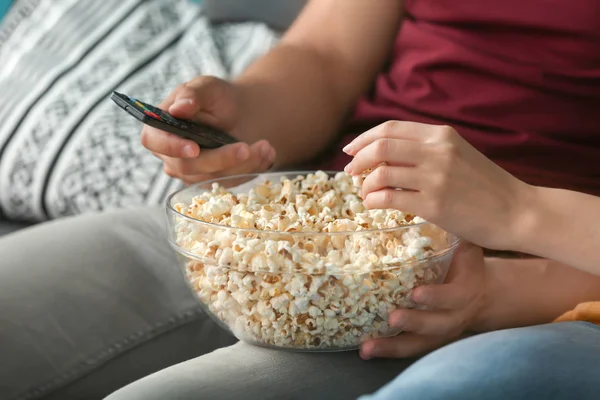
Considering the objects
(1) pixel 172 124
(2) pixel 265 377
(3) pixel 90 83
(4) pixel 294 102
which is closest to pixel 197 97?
(1) pixel 172 124

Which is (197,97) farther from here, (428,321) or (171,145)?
(428,321)

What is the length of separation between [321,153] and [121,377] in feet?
1.53

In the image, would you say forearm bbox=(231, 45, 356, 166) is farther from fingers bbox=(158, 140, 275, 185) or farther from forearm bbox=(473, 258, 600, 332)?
forearm bbox=(473, 258, 600, 332)

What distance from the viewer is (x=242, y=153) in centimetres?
87

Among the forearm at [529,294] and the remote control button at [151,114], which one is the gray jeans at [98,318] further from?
the remote control button at [151,114]

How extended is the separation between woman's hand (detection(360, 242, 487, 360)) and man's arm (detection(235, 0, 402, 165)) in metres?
0.40

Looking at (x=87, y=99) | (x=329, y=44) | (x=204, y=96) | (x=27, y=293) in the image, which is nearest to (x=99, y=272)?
(x=27, y=293)

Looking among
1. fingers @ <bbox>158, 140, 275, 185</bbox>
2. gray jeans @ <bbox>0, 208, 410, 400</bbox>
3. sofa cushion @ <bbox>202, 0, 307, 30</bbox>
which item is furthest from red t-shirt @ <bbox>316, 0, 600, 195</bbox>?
sofa cushion @ <bbox>202, 0, 307, 30</bbox>

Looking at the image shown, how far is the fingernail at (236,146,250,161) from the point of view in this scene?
87 cm

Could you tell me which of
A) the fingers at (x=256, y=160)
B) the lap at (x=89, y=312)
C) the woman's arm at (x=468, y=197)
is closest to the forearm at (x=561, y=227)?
the woman's arm at (x=468, y=197)

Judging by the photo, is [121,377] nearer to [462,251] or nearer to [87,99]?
[462,251]

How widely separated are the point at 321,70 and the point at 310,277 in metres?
0.58

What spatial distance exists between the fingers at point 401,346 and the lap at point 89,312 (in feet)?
1.01

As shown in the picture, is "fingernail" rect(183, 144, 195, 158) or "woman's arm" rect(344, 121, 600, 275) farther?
"fingernail" rect(183, 144, 195, 158)
